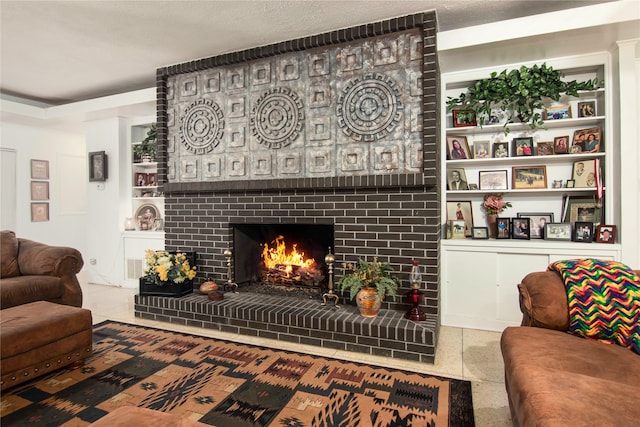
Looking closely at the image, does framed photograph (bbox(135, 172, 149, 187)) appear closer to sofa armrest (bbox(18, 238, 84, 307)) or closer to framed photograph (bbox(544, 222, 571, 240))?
sofa armrest (bbox(18, 238, 84, 307))

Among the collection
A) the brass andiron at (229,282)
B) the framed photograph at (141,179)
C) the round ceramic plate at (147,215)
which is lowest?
the brass andiron at (229,282)

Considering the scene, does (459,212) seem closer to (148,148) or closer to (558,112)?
(558,112)

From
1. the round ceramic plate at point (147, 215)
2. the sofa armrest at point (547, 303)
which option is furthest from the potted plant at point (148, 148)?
the sofa armrest at point (547, 303)

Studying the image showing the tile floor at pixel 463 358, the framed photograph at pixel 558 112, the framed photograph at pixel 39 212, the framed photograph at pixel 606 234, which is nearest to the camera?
the tile floor at pixel 463 358

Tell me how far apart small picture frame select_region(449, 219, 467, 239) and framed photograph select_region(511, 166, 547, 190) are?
61 cm

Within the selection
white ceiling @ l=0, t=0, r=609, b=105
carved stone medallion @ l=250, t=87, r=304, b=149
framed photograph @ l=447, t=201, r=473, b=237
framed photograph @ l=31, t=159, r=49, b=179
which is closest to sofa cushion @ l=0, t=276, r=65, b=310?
white ceiling @ l=0, t=0, r=609, b=105

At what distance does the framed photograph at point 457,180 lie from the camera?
11.3ft

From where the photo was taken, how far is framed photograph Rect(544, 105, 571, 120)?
3137 mm

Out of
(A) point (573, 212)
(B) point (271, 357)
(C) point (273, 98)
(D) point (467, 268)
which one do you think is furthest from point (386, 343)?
(C) point (273, 98)

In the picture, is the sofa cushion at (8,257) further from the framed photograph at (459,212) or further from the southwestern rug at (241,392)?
the framed photograph at (459,212)

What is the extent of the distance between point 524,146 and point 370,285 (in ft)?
6.43

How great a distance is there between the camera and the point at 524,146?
326cm

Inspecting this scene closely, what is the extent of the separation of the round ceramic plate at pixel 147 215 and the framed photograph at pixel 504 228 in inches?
171

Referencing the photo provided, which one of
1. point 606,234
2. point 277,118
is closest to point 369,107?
point 277,118
